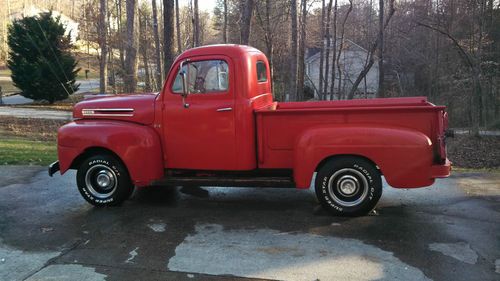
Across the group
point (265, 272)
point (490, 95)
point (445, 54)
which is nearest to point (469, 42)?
point (490, 95)

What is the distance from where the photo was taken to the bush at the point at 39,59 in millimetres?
28500

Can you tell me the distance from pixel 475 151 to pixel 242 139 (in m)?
15.9

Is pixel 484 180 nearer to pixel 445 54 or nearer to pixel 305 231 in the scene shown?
pixel 305 231

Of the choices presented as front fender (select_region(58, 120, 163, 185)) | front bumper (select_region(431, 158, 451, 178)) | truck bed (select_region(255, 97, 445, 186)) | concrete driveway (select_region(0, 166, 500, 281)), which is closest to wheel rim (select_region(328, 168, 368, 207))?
concrete driveway (select_region(0, 166, 500, 281))

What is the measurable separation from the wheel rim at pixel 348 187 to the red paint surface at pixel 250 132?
26 cm

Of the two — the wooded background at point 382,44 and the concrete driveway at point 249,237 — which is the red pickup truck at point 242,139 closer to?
the concrete driveway at point 249,237

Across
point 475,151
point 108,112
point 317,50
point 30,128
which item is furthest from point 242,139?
point 317,50

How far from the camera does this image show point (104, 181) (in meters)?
6.61

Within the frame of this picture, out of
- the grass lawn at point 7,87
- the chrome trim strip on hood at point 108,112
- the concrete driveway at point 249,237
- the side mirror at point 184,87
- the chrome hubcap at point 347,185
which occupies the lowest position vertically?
the concrete driveway at point 249,237

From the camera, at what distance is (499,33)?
2573cm

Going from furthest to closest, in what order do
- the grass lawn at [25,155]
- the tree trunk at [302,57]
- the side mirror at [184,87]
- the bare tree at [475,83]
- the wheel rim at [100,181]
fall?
the tree trunk at [302,57]
the bare tree at [475,83]
the grass lawn at [25,155]
the wheel rim at [100,181]
the side mirror at [184,87]

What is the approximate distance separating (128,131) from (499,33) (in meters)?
25.3

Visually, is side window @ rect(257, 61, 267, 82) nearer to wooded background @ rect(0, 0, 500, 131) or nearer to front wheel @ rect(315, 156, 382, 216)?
front wheel @ rect(315, 156, 382, 216)

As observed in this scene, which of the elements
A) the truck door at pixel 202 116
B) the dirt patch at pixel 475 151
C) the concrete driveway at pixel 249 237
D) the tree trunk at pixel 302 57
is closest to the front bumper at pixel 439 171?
the concrete driveway at pixel 249 237
